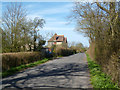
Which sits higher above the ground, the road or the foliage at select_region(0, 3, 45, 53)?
the foliage at select_region(0, 3, 45, 53)

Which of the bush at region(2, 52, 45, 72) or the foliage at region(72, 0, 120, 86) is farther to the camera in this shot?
the bush at region(2, 52, 45, 72)

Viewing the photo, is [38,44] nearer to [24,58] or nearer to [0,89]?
[24,58]

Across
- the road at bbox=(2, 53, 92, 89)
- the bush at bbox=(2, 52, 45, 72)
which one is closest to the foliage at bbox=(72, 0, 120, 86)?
the road at bbox=(2, 53, 92, 89)

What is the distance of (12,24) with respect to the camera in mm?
20750

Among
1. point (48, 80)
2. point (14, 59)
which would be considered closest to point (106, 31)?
point (48, 80)

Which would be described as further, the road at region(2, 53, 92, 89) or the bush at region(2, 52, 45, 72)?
the bush at region(2, 52, 45, 72)

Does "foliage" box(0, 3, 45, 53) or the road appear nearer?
the road

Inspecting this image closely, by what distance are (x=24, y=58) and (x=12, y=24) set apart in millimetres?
5707

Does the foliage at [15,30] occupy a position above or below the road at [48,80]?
above

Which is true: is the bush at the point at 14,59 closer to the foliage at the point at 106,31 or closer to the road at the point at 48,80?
the road at the point at 48,80

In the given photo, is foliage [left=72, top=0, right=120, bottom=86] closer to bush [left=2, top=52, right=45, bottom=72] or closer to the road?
the road

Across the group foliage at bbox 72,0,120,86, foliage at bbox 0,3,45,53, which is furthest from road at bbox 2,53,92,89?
foliage at bbox 0,3,45,53

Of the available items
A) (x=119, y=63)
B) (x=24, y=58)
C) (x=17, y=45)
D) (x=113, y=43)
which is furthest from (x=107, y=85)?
(x=17, y=45)

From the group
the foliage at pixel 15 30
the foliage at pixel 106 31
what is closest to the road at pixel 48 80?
the foliage at pixel 106 31
